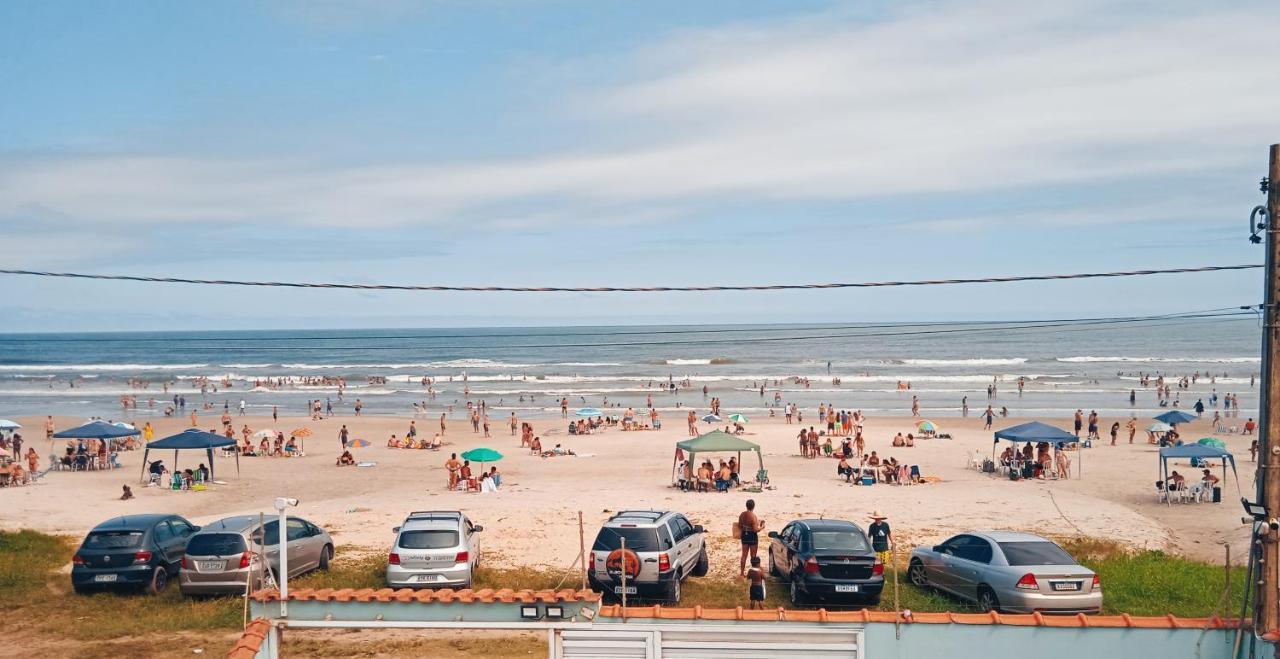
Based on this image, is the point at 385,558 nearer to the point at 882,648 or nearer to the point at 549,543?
the point at 549,543

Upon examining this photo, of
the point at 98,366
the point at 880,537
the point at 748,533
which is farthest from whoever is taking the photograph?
the point at 98,366

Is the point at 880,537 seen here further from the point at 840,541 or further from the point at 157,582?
the point at 157,582

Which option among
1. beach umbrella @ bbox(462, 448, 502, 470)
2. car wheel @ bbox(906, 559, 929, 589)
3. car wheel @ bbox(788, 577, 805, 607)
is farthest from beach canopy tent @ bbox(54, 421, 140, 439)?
car wheel @ bbox(906, 559, 929, 589)

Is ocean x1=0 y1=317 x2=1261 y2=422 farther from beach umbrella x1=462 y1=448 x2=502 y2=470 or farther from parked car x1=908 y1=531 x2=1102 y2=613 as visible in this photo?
parked car x1=908 y1=531 x2=1102 y2=613

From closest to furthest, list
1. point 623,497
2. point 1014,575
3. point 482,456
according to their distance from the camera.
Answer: point 1014,575, point 623,497, point 482,456

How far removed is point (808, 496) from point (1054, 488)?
27.1ft

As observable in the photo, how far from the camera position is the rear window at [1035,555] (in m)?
14.6

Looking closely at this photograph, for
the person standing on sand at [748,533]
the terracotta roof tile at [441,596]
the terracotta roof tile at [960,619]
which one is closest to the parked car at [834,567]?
the person standing on sand at [748,533]

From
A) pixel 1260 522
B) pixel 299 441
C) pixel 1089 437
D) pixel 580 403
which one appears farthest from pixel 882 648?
pixel 580 403

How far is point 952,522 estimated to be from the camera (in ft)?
79.7

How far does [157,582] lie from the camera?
17062mm

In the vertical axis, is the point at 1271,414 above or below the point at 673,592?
above

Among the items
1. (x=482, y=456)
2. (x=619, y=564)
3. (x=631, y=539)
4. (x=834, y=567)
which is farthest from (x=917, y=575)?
(x=482, y=456)

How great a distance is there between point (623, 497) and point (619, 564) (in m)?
13.7
